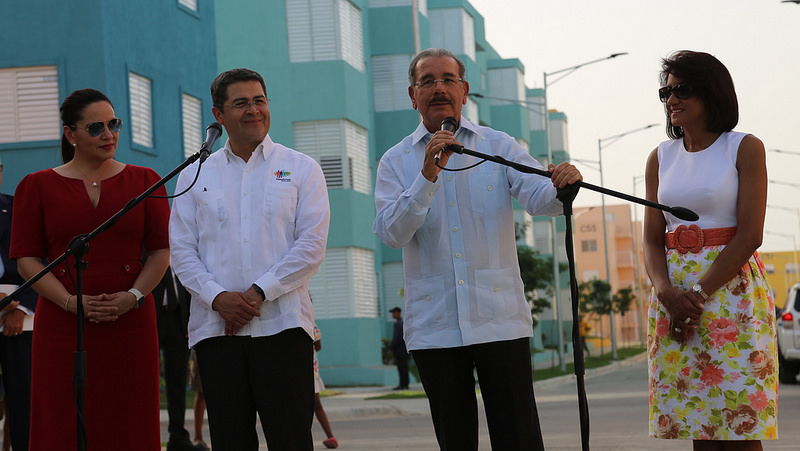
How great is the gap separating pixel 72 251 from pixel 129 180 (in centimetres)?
105

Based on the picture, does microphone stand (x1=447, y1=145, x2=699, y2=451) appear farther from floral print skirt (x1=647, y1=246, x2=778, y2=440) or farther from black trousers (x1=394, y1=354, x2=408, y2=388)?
black trousers (x1=394, y1=354, x2=408, y2=388)

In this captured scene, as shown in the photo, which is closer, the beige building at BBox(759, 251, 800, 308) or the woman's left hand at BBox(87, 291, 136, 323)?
the woman's left hand at BBox(87, 291, 136, 323)

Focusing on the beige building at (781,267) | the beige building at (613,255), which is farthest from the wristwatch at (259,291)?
the beige building at (781,267)

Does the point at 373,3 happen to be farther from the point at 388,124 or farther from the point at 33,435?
the point at 33,435

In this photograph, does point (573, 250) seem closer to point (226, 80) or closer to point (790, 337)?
point (226, 80)

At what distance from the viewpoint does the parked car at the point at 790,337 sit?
22250 millimetres

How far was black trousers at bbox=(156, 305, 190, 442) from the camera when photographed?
11.0 metres

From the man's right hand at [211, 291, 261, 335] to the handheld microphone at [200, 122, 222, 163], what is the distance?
644 millimetres

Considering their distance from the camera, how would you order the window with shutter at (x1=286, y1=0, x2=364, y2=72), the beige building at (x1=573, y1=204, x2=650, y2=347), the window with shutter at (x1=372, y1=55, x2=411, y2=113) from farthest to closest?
the beige building at (x1=573, y1=204, x2=650, y2=347) → the window with shutter at (x1=372, y1=55, x2=411, y2=113) → the window with shutter at (x1=286, y1=0, x2=364, y2=72)

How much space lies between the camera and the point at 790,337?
880 inches

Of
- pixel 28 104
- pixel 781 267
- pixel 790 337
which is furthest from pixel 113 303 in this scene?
pixel 781 267

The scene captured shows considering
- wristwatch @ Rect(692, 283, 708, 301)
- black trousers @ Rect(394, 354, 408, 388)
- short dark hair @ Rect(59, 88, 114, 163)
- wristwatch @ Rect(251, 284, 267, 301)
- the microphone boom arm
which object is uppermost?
short dark hair @ Rect(59, 88, 114, 163)

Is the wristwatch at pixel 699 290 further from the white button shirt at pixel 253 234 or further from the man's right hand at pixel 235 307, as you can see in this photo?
the man's right hand at pixel 235 307

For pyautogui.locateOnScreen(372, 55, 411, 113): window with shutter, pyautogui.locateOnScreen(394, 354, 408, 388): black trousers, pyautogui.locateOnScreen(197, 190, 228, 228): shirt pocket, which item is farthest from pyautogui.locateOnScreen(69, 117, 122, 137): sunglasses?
pyautogui.locateOnScreen(372, 55, 411, 113): window with shutter
